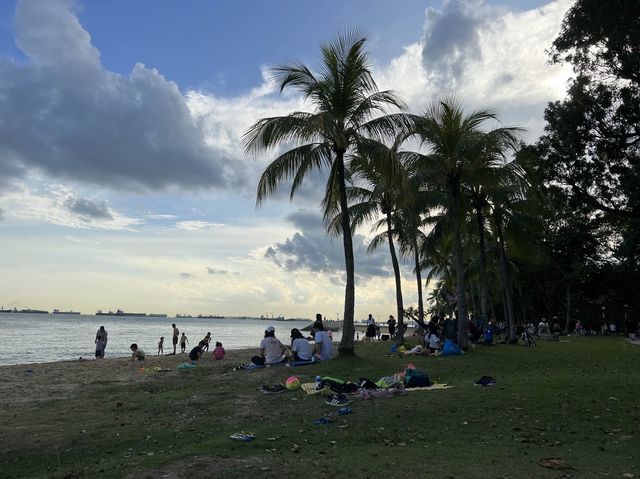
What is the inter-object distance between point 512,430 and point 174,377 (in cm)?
1077

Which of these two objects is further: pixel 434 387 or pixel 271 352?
pixel 271 352

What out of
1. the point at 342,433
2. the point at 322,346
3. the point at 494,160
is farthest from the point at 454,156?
the point at 342,433

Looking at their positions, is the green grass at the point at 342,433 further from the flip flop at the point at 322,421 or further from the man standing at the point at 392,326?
the man standing at the point at 392,326

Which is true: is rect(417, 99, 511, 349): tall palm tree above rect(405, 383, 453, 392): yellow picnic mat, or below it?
above

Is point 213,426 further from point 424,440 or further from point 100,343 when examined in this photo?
point 100,343

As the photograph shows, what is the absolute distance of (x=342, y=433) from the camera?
25.3 ft

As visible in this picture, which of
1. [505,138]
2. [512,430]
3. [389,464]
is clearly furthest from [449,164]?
[389,464]

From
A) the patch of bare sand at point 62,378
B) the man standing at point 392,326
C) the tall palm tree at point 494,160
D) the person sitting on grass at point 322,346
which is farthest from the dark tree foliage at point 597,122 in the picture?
the man standing at point 392,326

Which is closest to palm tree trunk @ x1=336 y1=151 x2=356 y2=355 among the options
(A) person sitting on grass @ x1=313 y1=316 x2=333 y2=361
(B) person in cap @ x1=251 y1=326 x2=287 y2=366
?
(A) person sitting on grass @ x1=313 y1=316 x2=333 y2=361

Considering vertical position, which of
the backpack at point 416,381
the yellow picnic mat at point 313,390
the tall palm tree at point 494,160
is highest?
the tall palm tree at point 494,160

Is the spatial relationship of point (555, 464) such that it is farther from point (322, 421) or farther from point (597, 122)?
point (597, 122)

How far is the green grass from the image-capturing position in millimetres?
6074

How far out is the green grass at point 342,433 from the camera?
6074 millimetres

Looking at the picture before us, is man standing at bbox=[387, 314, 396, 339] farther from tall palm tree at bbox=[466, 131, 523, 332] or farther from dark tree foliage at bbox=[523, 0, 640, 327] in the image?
dark tree foliage at bbox=[523, 0, 640, 327]
